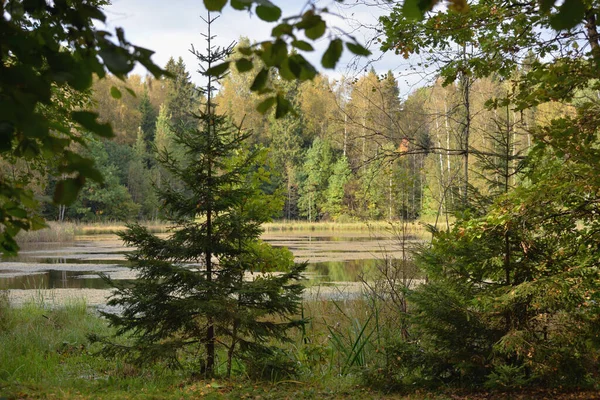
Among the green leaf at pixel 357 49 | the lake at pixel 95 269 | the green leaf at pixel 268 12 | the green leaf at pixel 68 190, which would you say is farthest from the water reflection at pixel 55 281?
the green leaf at pixel 357 49

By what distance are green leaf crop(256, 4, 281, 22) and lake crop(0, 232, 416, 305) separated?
6746 mm

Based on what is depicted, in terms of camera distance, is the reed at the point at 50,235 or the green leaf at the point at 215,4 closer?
the green leaf at the point at 215,4

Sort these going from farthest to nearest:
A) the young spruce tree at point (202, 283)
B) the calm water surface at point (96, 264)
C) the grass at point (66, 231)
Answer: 1. the grass at point (66, 231)
2. the calm water surface at point (96, 264)
3. the young spruce tree at point (202, 283)

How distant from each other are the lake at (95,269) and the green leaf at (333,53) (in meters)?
6.65

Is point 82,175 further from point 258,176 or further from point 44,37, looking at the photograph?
point 258,176

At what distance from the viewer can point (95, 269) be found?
16094mm

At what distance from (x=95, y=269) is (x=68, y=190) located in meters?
15.3

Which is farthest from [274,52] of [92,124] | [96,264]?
[96,264]

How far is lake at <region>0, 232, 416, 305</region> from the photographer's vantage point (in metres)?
11.9

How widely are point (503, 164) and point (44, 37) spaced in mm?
4501

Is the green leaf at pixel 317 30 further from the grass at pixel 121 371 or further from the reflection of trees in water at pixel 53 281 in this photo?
the reflection of trees in water at pixel 53 281

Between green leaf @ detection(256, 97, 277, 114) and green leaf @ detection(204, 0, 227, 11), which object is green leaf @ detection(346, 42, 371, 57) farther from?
green leaf @ detection(204, 0, 227, 11)

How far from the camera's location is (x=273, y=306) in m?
5.41

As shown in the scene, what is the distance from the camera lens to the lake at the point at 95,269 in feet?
38.9
